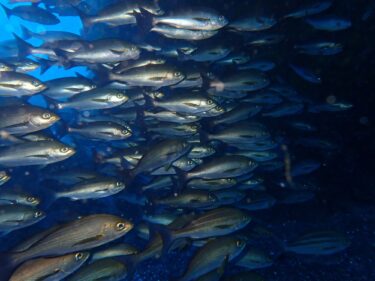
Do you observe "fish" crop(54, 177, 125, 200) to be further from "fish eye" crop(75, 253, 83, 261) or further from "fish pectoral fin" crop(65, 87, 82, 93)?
"fish pectoral fin" crop(65, 87, 82, 93)

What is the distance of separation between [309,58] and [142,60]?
469 cm

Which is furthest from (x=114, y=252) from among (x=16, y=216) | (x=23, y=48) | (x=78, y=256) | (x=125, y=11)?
(x=23, y=48)

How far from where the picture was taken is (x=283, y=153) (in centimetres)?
845

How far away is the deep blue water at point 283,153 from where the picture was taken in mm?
6496

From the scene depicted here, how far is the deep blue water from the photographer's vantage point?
6496 mm

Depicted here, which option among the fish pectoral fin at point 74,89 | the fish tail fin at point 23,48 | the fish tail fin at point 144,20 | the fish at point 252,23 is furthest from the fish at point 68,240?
the fish tail fin at point 23,48

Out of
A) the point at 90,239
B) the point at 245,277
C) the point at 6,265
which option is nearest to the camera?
the point at 6,265

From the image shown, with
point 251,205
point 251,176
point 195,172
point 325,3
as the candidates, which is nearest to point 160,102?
point 195,172

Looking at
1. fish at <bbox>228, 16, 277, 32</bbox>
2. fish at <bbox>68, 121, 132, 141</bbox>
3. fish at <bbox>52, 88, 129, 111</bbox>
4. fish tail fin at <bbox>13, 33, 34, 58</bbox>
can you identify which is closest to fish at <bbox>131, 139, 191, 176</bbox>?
fish at <bbox>68, 121, 132, 141</bbox>

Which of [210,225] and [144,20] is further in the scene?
[144,20]

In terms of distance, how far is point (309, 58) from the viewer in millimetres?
8867

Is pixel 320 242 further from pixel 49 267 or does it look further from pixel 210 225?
pixel 49 267

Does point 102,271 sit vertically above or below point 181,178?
below

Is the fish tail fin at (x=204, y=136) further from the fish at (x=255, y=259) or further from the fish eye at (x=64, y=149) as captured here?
the fish eye at (x=64, y=149)
